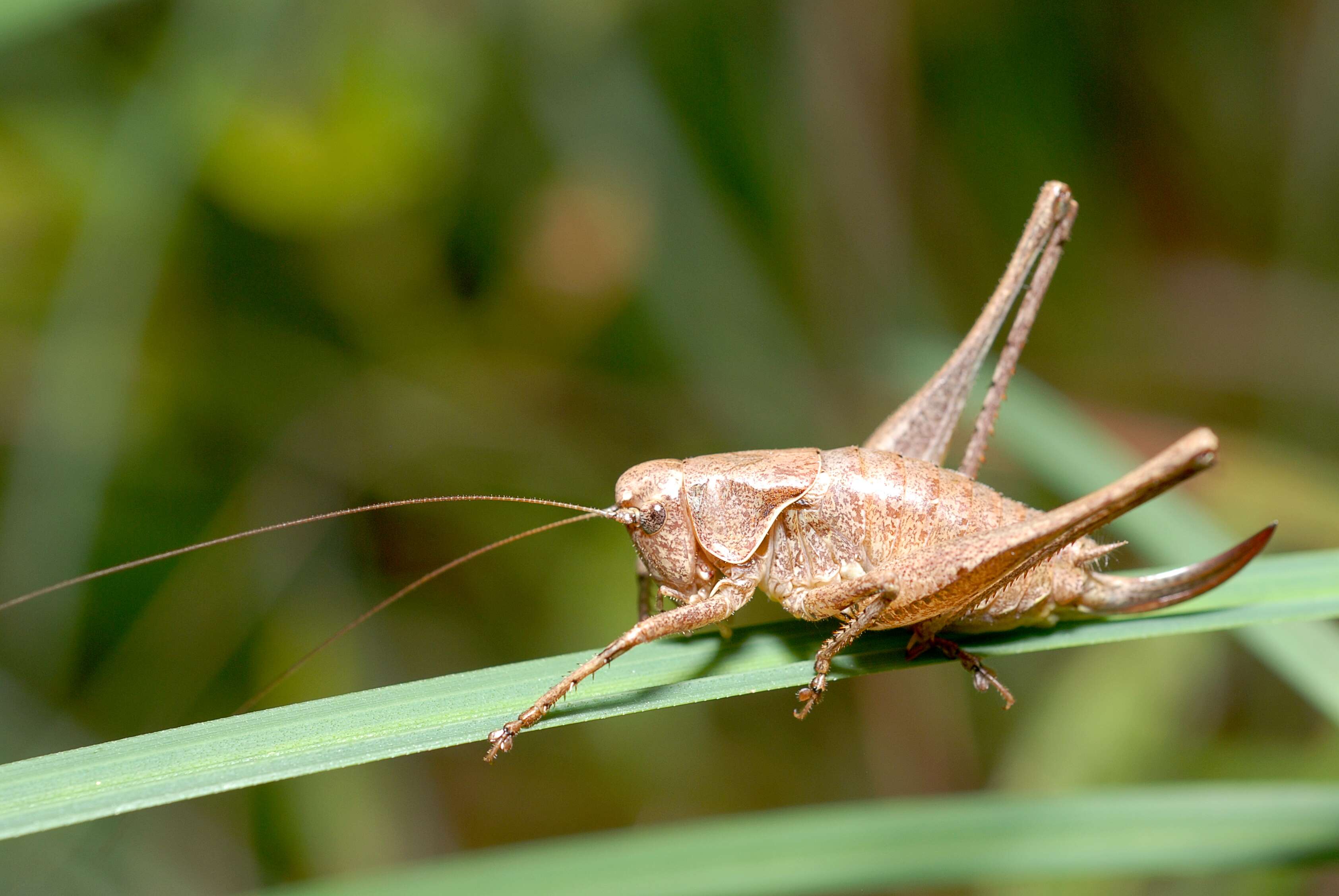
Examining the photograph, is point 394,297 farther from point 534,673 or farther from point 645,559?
point 534,673

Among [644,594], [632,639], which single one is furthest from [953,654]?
[644,594]

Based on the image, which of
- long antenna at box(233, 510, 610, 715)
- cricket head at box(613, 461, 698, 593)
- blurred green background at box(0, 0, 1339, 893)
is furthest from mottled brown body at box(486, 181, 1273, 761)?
blurred green background at box(0, 0, 1339, 893)

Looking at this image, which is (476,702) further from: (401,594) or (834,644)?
(834,644)

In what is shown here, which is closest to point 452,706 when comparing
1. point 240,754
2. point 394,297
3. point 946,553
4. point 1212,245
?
point 240,754

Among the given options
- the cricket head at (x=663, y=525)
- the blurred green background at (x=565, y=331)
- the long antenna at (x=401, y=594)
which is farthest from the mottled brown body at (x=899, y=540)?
the blurred green background at (x=565, y=331)

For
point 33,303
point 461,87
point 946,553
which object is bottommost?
point 946,553

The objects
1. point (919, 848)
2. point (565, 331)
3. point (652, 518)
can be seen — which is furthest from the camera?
point (565, 331)
